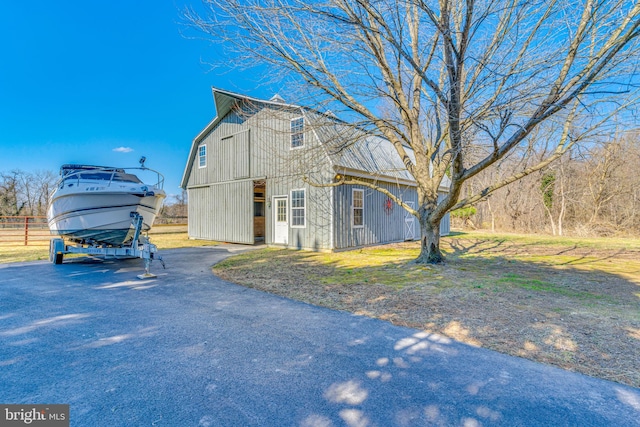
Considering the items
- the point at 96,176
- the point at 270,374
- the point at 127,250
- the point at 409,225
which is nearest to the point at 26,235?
the point at 96,176

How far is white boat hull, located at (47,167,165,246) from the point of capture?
7.44 meters

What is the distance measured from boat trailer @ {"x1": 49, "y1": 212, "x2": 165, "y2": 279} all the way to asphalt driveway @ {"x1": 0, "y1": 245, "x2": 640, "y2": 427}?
2219 millimetres

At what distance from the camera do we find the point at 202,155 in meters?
15.6

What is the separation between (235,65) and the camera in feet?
21.2

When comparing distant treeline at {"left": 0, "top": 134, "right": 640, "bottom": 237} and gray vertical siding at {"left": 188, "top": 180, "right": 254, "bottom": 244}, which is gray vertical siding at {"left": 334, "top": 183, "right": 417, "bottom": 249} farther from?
distant treeline at {"left": 0, "top": 134, "right": 640, "bottom": 237}

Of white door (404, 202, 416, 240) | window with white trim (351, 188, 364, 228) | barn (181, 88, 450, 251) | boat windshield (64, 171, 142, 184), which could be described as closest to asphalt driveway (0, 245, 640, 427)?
boat windshield (64, 171, 142, 184)

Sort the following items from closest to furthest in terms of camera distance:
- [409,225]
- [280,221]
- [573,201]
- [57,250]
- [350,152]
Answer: [57,250] → [350,152] → [280,221] → [409,225] → [573,201]

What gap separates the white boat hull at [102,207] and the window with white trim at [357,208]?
262 inches

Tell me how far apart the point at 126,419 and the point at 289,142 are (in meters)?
10.7

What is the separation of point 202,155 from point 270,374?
48.7 feet

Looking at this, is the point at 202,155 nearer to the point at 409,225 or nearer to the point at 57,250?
the point at 57,250

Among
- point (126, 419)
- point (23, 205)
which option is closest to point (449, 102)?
point (126, 419)

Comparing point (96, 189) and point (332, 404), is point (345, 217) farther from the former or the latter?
point (332, 404)

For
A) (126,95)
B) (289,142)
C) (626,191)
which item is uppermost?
(126,95)
